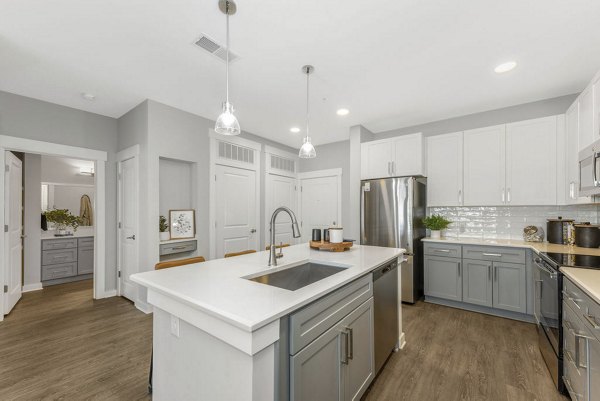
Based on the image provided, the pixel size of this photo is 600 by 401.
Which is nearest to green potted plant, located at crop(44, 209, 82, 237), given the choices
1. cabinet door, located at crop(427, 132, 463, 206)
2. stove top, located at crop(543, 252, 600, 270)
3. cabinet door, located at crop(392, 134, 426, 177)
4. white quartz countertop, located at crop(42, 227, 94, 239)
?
white quartz countertop, located at crop(42, 227, 94, 239)

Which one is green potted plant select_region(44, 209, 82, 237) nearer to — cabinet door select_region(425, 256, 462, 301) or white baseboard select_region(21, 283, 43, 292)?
white baseboard select_region(21, 283, 43, 292)

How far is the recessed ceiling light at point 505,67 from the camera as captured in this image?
2.46 meters

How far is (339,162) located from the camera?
5.31m

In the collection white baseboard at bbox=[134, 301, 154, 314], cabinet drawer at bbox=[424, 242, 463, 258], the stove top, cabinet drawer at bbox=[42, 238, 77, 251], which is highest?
the stove top

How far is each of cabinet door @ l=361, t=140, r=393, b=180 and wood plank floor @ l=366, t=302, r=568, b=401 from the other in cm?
212

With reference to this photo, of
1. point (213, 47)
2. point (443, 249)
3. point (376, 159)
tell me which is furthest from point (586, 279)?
point (213, 47)

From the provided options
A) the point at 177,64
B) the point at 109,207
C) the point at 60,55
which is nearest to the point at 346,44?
the point at 177,64

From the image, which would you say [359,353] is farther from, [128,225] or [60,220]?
[60,220]

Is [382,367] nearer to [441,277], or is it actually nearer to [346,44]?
[441,277]

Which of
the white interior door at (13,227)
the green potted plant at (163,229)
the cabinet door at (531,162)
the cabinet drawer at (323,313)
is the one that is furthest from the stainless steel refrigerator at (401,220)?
the white interior door at (13,227)

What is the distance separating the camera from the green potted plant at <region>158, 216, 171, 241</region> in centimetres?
341

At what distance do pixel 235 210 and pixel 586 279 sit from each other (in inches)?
156

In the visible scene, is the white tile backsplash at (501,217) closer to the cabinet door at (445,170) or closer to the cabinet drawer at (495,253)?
the cabinet door at (445,170)

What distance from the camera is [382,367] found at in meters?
2.13
